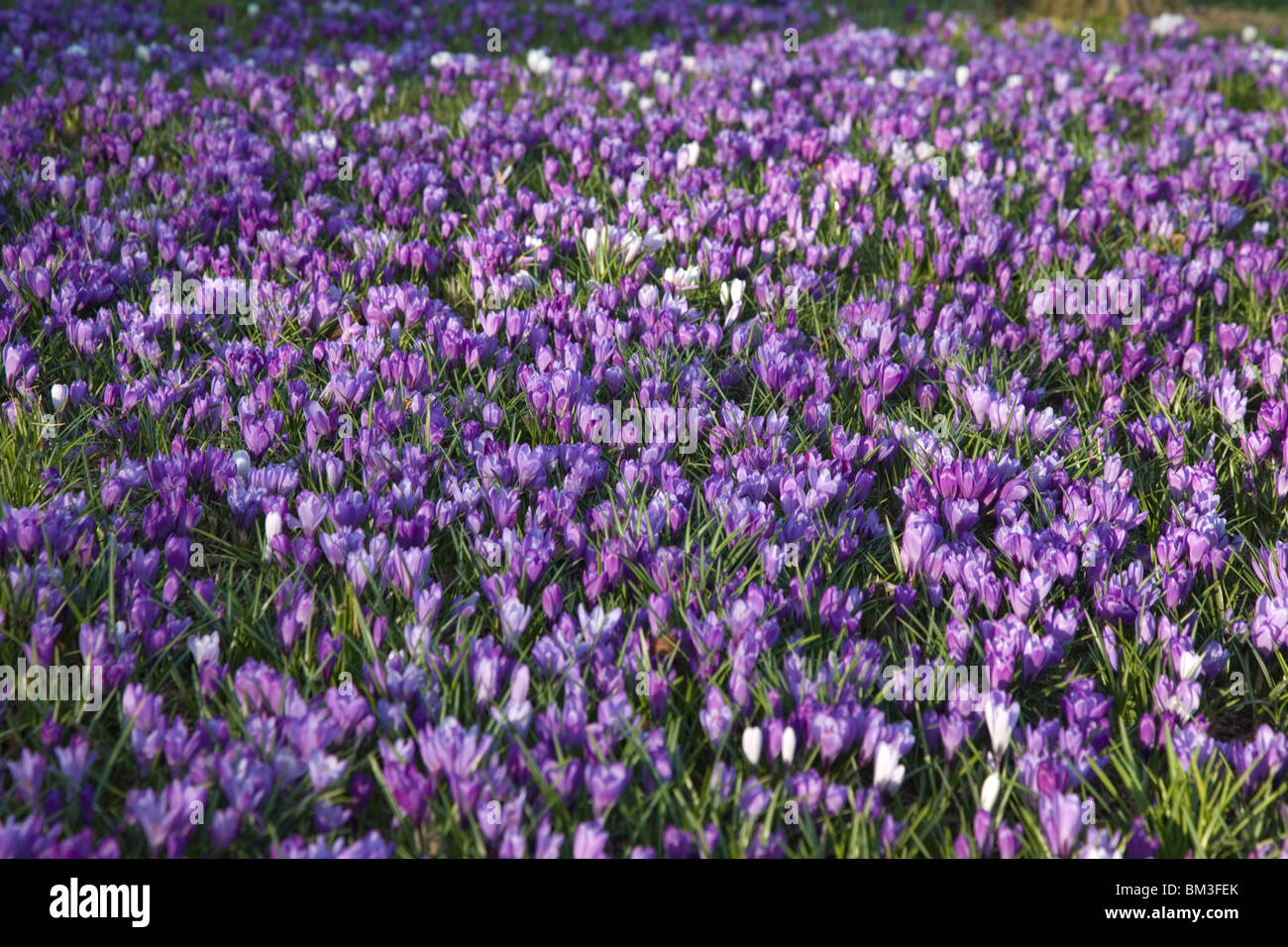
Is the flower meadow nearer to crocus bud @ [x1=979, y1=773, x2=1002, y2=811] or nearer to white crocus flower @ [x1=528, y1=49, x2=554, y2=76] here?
crocus bud @ [x1=979, y1=773, x2=1002, y2=811]

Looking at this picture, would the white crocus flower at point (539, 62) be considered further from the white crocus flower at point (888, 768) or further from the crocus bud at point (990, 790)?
the crocus bud at point (990, 790)

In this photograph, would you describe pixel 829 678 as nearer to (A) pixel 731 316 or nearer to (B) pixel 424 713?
(B) pixel 424 713

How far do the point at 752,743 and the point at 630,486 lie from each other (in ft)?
3.90

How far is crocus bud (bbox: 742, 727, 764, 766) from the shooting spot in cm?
283

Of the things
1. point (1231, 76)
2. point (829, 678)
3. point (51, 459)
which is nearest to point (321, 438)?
point (51, 459)

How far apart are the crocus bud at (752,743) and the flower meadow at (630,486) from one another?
56mm

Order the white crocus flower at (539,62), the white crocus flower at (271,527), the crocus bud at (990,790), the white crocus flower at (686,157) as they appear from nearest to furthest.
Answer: the crocus bud at (990,790), the white crocus flower at (271,527), the white crocus flower at (686,157), the white crocus flower at (539,62)

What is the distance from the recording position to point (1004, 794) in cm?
281

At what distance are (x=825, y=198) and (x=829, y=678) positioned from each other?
4.04 metres

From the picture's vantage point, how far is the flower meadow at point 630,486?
9.07 feet

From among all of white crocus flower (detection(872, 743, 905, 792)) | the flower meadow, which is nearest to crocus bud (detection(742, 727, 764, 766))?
the flower meadow

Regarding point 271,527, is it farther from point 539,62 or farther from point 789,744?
point 539,62

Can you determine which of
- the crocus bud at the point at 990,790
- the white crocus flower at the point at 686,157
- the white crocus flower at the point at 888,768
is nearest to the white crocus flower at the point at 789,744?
the white crocus flower at the point at 888,768

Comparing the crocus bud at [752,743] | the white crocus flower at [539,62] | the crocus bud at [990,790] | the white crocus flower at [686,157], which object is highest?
the white crocus flower at [539,62]
